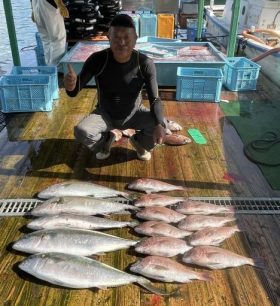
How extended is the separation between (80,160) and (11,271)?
1851 millimetres

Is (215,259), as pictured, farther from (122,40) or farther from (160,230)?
(122,40)

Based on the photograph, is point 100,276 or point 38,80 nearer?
point 100,276

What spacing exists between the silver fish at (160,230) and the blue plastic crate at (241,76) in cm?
442

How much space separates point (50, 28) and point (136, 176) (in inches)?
175

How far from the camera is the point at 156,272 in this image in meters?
2.51

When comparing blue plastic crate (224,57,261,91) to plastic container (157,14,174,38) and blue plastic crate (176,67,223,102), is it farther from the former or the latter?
plastic container (157,14,174,38)

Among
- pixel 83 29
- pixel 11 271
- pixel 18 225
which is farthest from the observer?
pixel 83 29

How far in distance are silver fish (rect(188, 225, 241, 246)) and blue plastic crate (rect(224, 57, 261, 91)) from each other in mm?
4271

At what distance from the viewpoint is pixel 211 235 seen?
2.87 m

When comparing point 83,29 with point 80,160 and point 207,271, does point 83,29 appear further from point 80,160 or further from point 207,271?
point 207,271

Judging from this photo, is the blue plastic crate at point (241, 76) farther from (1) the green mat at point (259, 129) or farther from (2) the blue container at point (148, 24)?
(2) the blue container at point (148, 24)

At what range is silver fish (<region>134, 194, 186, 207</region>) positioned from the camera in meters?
3.32

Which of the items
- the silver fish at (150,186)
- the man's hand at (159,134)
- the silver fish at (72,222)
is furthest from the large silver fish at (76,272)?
the man's hand at (159,134)

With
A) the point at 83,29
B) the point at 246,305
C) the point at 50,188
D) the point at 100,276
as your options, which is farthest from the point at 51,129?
the point at 83,29
